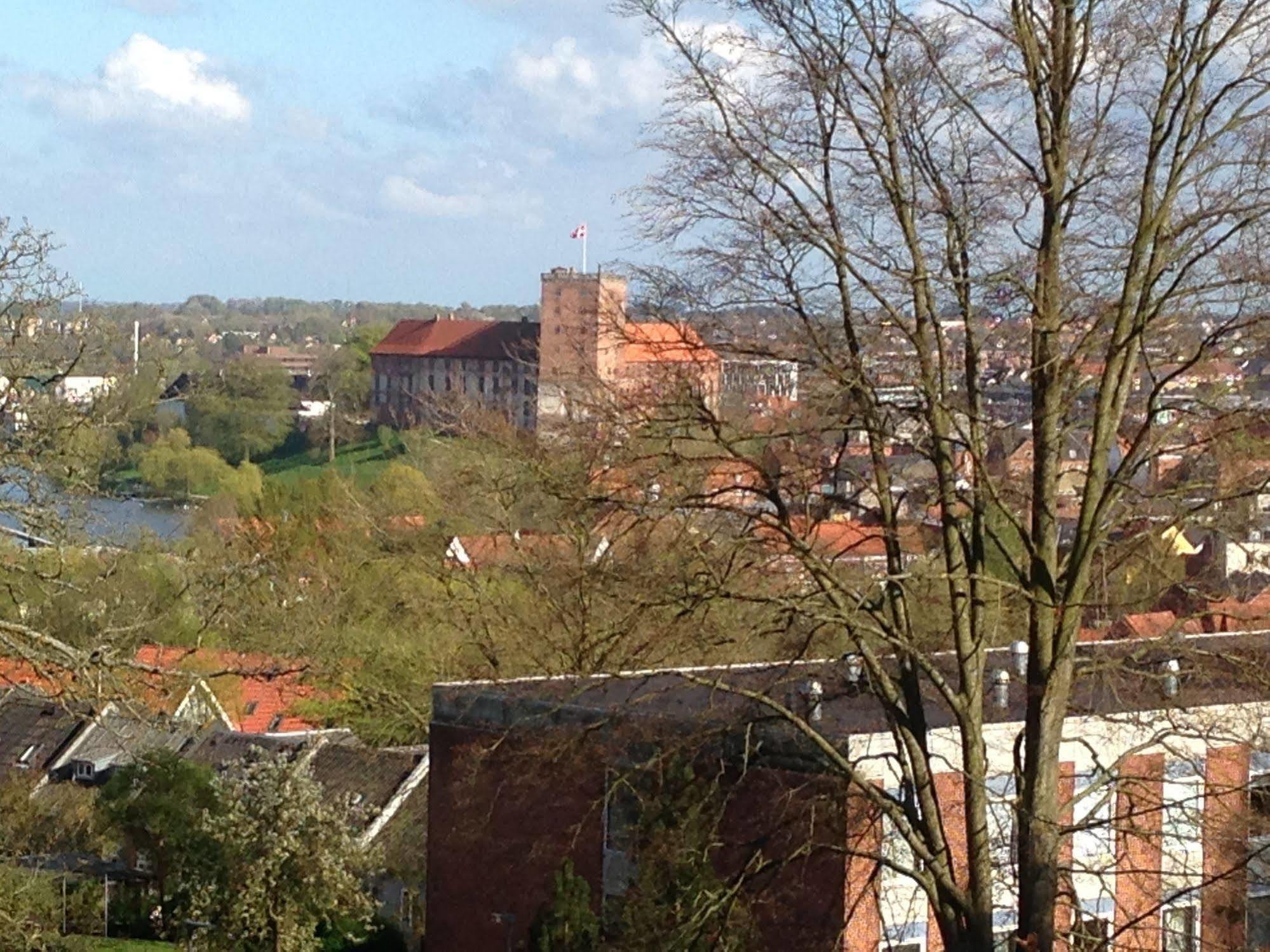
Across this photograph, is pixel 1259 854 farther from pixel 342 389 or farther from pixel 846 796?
pixel 342 389

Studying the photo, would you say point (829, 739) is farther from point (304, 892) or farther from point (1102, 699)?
point (304, 892)

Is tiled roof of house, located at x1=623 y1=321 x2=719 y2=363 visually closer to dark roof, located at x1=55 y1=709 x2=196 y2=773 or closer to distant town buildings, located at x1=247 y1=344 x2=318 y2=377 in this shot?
dark roof, located at x1=55 y1=709 x2=196 y2=773

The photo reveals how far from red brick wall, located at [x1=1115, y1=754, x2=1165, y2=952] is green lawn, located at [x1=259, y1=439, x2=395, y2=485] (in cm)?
4087

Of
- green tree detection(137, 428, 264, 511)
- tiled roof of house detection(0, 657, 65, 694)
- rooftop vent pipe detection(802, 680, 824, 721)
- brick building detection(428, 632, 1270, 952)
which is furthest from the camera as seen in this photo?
green tree detection(137, 428, 264, 511)

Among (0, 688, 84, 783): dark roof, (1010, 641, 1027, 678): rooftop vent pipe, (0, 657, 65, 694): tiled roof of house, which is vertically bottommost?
(0, 688, 84, 783): dark roof

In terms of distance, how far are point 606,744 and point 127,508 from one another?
12.9ft

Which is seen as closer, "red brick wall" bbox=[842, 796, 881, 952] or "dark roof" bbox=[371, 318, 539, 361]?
"red brick wall" bbox=[842, 796, 881, 952]

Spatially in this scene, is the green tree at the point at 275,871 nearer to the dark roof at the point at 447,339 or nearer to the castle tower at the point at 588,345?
the castle tower at the point at 588,345

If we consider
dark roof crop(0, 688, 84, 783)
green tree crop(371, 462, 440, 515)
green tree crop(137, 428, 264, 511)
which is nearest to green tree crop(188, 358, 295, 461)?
green tree crop(137, 428, 264, 511)

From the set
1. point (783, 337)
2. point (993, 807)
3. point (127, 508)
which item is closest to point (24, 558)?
point (127, 508)

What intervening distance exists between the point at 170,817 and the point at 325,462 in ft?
135

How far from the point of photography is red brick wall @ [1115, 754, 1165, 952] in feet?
27.7

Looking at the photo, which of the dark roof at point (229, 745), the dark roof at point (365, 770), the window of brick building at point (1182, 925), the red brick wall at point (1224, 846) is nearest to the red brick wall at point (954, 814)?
the window of brick building at point (1182, 925)

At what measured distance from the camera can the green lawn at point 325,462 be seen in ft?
178
